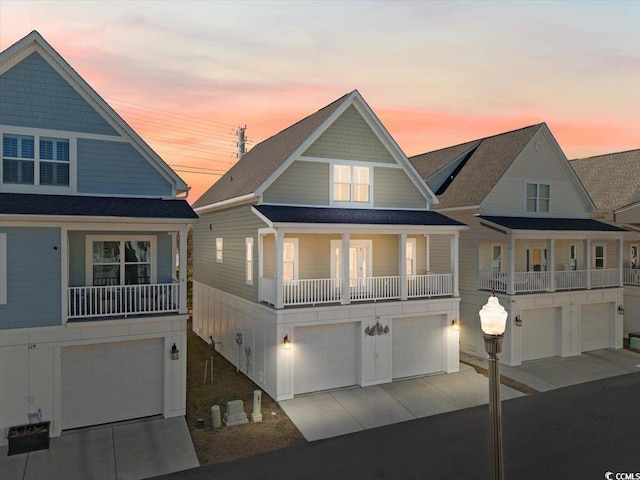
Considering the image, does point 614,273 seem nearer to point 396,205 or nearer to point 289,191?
point 396,205

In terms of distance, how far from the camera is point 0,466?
1077 centimetres

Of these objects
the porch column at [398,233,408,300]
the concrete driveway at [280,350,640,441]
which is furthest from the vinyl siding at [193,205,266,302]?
the porch column at [398,233,408,300]

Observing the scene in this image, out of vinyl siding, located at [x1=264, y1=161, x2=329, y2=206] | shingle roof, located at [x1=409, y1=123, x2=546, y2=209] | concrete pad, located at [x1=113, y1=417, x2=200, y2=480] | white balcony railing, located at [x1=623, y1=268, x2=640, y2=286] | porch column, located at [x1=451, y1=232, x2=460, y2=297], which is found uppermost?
shingle roof, located at [x1=409, y1=123, x2=546, y2=209]

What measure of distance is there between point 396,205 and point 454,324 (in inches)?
229

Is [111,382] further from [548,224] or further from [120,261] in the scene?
[548,224]

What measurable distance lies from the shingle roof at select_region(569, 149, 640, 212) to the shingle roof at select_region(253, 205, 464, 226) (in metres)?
15.5

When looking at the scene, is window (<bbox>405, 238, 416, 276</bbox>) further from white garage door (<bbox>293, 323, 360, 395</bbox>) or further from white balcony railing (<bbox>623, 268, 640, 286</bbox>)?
white balcony railing (<bbox>623, 268, 640, 286</bbox>)

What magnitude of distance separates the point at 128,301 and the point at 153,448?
15.7 ft

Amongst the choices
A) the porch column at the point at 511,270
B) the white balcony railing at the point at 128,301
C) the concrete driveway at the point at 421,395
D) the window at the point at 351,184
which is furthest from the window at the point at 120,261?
the porch column at the point at 511,270

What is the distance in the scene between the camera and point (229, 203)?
19.3m

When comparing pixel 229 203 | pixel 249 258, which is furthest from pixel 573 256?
pixel 229 203

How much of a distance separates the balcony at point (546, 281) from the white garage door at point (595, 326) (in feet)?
3.93

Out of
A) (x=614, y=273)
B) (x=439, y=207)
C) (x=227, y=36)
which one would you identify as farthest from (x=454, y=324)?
(x=227, y=36)

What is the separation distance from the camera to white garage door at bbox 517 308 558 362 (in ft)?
67.4
